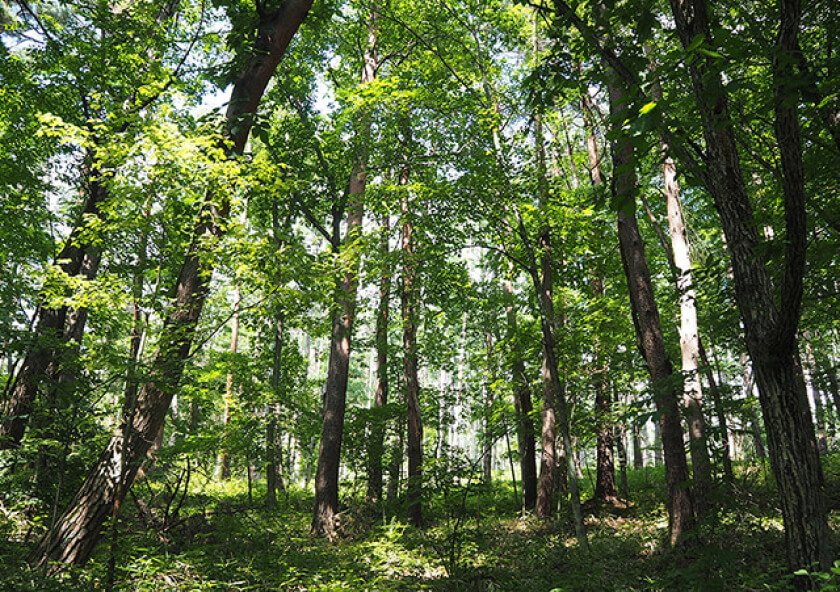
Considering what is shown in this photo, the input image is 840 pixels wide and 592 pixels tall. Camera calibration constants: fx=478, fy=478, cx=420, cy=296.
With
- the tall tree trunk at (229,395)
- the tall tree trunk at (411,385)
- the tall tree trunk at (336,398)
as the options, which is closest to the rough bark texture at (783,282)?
the tall tree trunk at (229,395)

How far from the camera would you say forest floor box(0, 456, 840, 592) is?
4.53m

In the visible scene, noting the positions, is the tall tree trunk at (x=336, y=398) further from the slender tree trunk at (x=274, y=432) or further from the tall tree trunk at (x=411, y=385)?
the slender tree trunk at (x=274, y=432)

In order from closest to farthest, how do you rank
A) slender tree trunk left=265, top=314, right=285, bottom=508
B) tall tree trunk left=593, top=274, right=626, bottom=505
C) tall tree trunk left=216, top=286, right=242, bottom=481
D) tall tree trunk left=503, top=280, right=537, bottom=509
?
tall tree trunk left=216, top=286, right=242, bottom=481
tall tree trunk left=503, top=280, right=537, bottom=509
slender tree trunk left=265, top=314, right=285, bottom=508
tall tree trunk left=593, top=274, right=626, bottom=505

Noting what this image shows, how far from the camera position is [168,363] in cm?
470

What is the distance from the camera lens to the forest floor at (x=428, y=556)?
4.53m

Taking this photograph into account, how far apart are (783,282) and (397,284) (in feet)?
28.6

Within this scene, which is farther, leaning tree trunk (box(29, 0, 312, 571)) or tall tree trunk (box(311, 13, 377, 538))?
tall tree trunk (box(311, 13, 377, 538))

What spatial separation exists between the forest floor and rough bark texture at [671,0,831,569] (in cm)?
104

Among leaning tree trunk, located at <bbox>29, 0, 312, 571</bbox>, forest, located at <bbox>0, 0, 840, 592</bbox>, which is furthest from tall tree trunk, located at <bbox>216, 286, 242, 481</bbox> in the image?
leaning tree trunk, located at <bbox>29, 0, 312, 571</bbox>

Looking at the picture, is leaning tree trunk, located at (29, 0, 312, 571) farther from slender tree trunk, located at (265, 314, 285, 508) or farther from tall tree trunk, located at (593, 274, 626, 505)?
tall tree trunk, located at (593, 274, 626, 505)

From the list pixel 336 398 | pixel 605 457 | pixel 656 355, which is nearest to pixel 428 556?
pixel 336 398

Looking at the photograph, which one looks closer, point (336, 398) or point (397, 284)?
point (336, 398)

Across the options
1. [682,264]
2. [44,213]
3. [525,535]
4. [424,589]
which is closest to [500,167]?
[682,264]

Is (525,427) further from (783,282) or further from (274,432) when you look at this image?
(783,282)
